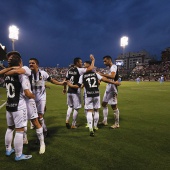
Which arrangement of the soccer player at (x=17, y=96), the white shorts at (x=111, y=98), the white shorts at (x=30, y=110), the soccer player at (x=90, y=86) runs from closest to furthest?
the soccer player at (x=17, y=96), the white shorts at (x=30, y=110), the soccer player at (x=90, y=86), the white shorts at (x=111, y=98)

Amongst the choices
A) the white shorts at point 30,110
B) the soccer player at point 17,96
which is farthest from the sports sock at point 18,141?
the white shorts at point 30,110

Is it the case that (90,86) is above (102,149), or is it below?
above

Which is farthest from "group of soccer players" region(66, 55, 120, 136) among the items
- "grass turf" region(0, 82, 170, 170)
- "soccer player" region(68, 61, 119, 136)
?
"grass turf" region(0, 82, 170, 170)

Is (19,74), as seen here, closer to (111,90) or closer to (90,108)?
(90,108)

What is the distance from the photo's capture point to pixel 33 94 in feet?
14.9

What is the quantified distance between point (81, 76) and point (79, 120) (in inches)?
109

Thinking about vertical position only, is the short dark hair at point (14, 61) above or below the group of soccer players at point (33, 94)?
above

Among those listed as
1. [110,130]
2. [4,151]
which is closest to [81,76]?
[110,130]

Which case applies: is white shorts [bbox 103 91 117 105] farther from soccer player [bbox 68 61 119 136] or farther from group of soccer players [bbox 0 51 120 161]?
soccer player [bbox 68 61 119 136]

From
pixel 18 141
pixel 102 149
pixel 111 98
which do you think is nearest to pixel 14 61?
pixel 18 141

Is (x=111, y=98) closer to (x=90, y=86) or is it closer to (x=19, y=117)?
(x=90, y=86)

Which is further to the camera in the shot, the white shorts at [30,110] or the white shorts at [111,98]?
the white shorts at [111,98]

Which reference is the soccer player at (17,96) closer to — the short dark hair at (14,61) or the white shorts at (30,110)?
the short dark hair at (14,61)

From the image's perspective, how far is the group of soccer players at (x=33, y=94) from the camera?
419 cm
